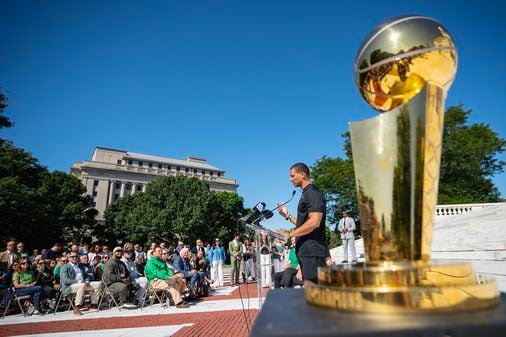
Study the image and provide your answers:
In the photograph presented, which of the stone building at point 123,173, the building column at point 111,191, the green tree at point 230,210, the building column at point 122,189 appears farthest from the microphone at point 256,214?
the building column at point 122,189

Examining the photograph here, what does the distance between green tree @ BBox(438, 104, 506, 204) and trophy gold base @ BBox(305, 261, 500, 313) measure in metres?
30.0

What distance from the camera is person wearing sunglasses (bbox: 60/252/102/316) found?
27.9 feet

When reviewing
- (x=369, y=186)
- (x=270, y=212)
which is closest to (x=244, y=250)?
(x=270, y=212)

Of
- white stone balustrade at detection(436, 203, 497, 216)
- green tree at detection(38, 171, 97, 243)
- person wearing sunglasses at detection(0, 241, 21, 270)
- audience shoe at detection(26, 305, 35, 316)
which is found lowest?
audience shoe at detection(26, 305, 35, 316)

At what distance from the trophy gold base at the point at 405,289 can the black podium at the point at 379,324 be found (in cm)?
3

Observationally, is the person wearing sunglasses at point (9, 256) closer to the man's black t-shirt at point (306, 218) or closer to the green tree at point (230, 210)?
the man's black t-shirt at point (306, 218)

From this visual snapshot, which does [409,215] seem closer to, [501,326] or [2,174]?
[501,326]

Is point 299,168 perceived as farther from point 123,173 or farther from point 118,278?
point 123,173

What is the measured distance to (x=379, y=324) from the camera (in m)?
0.81

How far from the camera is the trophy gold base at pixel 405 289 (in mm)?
933

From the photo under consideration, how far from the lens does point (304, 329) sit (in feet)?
2.62

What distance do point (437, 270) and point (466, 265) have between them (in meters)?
0.20

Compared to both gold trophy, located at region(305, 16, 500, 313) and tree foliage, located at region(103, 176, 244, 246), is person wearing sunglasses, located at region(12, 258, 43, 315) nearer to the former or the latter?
gold trophy, located at region(305, 16, 500, 313)

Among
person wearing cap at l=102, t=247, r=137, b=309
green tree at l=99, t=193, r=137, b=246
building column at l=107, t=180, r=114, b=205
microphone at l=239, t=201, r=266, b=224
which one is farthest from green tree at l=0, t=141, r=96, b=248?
microphone at l=239, t=201, r=266, b=224
